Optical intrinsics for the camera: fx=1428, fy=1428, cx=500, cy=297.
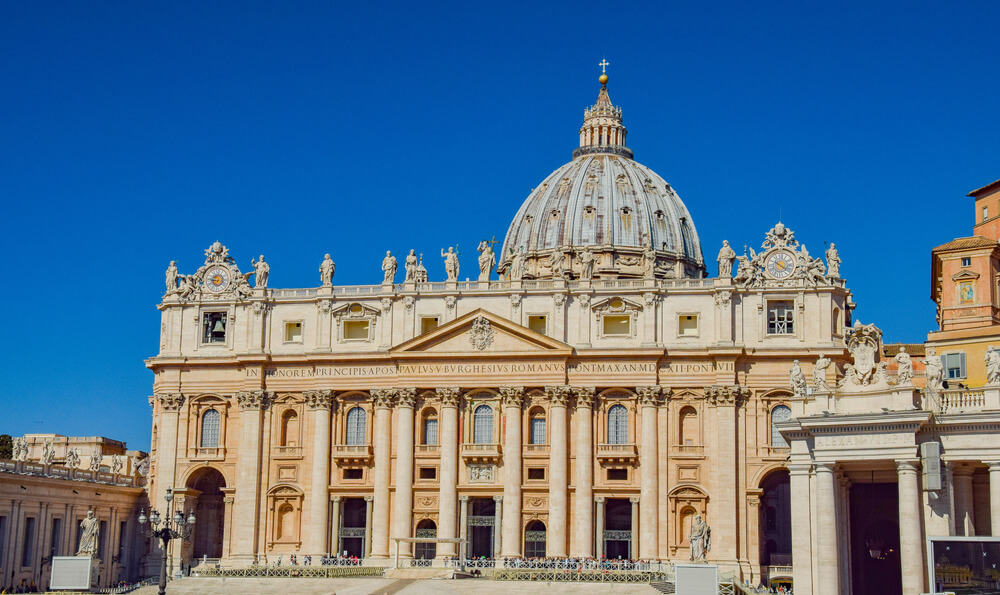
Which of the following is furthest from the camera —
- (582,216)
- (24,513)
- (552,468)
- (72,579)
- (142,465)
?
(582,216)

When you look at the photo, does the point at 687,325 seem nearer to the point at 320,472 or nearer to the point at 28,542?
the point at 320,472

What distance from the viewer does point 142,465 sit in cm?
10450

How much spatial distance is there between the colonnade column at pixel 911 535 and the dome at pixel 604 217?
73732 mm

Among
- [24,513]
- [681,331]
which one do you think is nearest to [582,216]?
[681,331]

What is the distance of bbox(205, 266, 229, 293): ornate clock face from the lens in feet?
317

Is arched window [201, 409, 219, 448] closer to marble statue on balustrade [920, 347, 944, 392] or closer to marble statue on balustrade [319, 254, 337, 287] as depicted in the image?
marble statue on balustrade [319, 254, 337, 287]

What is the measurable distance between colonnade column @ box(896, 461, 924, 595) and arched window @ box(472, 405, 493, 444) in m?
43.1

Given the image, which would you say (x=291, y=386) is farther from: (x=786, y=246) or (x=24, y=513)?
(x=786, y=246)

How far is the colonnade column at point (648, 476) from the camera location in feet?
284

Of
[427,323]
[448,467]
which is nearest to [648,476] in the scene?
[448,467]

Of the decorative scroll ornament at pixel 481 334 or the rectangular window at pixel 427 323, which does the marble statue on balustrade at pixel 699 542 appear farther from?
the rectangular window at pixel 427 323

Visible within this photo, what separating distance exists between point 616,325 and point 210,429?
2796 centimetres

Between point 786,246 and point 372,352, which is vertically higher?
point 786,246

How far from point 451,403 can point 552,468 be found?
772 cm
